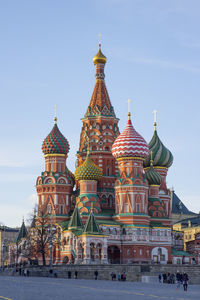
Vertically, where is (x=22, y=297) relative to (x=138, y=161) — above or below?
below

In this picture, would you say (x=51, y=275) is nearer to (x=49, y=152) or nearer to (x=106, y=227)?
(x=106, y=227)

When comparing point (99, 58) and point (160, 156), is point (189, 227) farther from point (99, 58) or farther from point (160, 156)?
point (99, 58)

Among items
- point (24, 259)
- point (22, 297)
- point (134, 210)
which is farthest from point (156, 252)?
point (22, 297)

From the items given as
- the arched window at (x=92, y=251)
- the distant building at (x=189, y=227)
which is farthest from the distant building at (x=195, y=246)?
the arched window at (x=92, y=251)

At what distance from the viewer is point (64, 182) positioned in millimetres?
83750

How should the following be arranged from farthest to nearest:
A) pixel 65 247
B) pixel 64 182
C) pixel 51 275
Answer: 1. pixel 64 182
2. pixel 65 247
3. pixel 51 275

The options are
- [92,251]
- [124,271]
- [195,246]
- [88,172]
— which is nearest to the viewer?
[124,271]

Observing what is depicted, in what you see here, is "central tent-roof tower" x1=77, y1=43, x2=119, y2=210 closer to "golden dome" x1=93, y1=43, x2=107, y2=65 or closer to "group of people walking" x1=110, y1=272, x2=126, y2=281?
"golden dome" x1=93, y1=43, x2=107, y2=65

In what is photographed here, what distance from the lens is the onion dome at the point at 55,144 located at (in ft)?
278

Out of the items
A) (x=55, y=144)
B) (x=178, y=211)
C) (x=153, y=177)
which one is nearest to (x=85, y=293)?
(x=153, y=177)

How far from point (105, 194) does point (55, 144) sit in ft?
32.9

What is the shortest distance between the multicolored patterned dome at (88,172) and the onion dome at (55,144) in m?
5.37

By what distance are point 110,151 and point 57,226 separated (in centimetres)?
1395

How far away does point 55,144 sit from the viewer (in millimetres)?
84750
